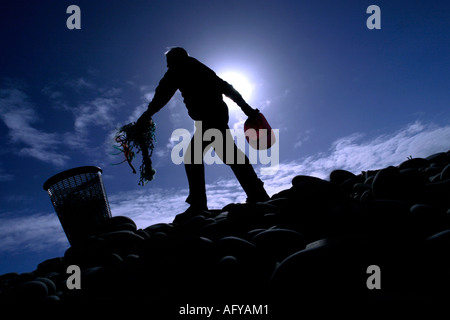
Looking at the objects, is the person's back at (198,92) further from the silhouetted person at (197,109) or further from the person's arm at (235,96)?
the person's arm at (235,96)

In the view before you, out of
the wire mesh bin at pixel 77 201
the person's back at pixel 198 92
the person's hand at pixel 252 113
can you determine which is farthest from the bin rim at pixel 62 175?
the person's hand at pixel 252 113

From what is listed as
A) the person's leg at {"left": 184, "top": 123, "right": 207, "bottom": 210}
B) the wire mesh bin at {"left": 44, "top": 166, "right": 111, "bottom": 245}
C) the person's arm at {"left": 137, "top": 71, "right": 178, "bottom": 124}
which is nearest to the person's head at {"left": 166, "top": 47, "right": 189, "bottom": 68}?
the person's arm at {"left": 137, "top": 71, "right": 178, "bottom": 124}

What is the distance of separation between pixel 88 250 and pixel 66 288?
40cm

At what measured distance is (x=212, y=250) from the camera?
4.70ft

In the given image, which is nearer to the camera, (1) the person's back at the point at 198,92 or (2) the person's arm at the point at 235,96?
(1) the person's back at the point at 198,92

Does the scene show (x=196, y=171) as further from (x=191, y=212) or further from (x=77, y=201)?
(x=77, y=201)

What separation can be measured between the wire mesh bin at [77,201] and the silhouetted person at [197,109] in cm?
115

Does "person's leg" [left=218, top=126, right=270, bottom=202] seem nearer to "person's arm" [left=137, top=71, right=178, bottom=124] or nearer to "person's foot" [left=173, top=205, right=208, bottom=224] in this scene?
"person's foot" [left=173, top=205, right=208, bottom=224]

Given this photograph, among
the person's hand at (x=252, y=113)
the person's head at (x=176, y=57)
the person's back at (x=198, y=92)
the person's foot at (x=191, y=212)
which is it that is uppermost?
the person's head at (x=176, y=57)

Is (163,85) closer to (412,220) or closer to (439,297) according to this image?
(412,220)

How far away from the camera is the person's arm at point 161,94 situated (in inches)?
128

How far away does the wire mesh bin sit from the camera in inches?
130

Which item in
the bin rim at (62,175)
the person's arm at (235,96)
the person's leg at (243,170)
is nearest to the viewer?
the person's leg at (243,170)

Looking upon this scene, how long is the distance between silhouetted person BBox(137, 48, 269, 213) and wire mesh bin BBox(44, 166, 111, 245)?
1152 millimetres
